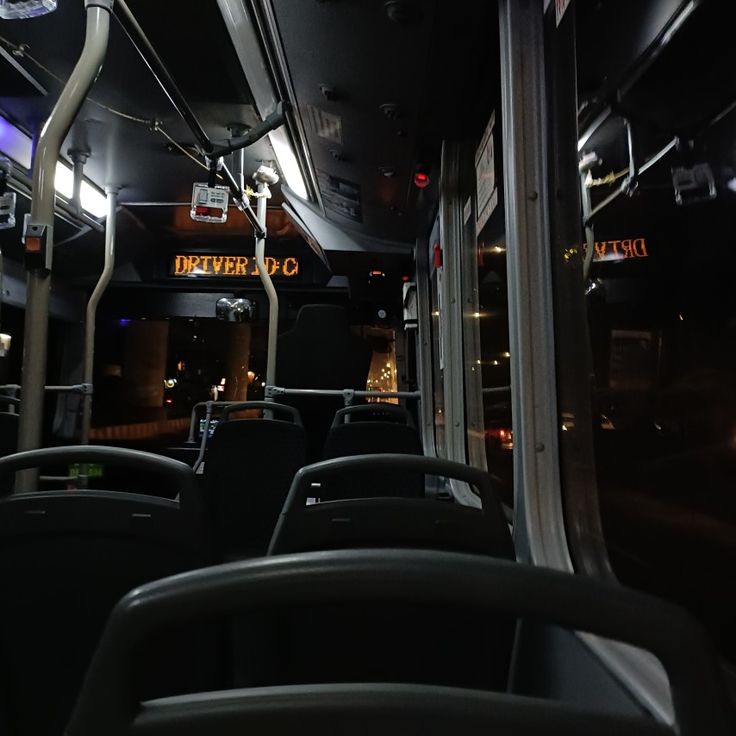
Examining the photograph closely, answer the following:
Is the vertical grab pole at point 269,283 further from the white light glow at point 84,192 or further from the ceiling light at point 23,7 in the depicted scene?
the ceiling light at point 23,7

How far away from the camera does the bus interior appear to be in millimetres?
409

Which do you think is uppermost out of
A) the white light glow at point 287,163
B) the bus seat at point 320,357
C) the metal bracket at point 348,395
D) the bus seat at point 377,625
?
the white light glow at point 287,163

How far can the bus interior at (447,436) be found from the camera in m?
0.41

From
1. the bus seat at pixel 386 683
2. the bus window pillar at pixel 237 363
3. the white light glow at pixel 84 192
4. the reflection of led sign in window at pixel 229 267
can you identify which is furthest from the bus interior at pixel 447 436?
the bus window pillar at pixel 237 363

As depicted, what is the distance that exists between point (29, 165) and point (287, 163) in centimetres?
201

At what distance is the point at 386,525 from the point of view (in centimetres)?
110

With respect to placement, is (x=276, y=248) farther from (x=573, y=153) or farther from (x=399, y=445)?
(x=573, y=153)

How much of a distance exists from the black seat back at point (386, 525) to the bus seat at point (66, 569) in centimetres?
18

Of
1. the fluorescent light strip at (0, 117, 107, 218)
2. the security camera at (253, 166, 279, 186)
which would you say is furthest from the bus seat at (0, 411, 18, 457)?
the security camera at (253, 166, 279, 186)

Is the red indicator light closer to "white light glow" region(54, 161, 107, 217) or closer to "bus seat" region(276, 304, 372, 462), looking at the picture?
"bus seat" region(276, 304, 372, 462)

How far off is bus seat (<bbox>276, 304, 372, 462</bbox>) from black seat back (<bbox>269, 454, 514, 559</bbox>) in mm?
3203

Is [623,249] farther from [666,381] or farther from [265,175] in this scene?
[265,175]

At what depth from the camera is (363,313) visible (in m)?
7.53

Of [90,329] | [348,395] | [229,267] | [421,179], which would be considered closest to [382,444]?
[348,395]
